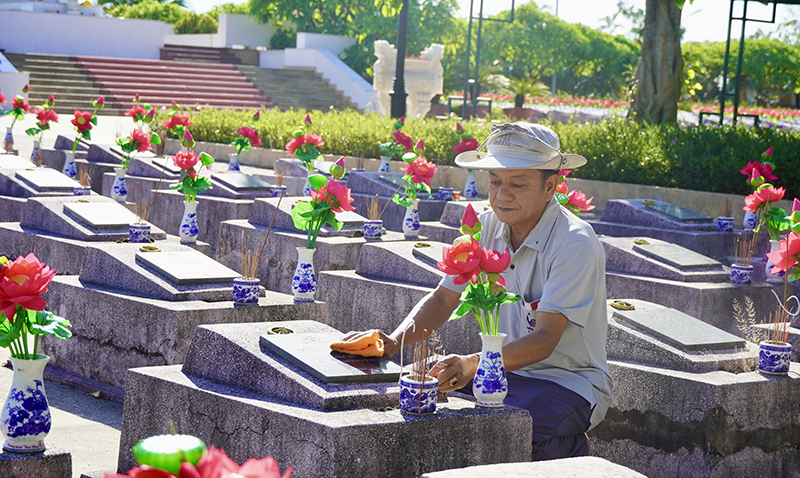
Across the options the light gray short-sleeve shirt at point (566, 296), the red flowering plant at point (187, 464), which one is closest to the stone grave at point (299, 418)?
the light gray short-sleeve shirt at point (566, 296)

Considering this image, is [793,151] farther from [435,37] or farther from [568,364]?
[435,37]

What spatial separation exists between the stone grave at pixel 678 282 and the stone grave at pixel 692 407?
174 centimetres

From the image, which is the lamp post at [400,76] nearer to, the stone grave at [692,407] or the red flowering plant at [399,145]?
the red flowering plant at [399,145]

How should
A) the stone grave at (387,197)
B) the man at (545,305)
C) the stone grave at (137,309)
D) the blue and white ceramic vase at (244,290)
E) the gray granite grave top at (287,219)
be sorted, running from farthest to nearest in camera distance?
the stone grave at (387,197)
the gray granite grave top at (287,219)
the blue and white ceramic vase at (244,290)
the stone grave at (137,309)
the man at (545,305)

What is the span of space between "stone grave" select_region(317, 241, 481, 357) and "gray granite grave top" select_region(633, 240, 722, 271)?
155 centimetres

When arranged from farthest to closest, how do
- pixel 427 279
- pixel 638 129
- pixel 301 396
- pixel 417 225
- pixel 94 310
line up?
1. pixel 638 129
2. pixel 417 225
3. pixel 427 279
4. pixel 94 310
5. pixel 301 396

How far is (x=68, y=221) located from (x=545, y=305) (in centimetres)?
491

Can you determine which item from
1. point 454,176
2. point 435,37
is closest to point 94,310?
point 454,176

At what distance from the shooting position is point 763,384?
445 cm

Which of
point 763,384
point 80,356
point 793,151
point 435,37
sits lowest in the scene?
point 80,356

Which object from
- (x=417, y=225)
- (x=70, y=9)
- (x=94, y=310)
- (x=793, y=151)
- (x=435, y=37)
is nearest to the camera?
(x=94, y=310)

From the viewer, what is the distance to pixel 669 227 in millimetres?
8438

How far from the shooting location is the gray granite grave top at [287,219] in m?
8.15

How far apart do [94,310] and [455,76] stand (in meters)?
35.5
